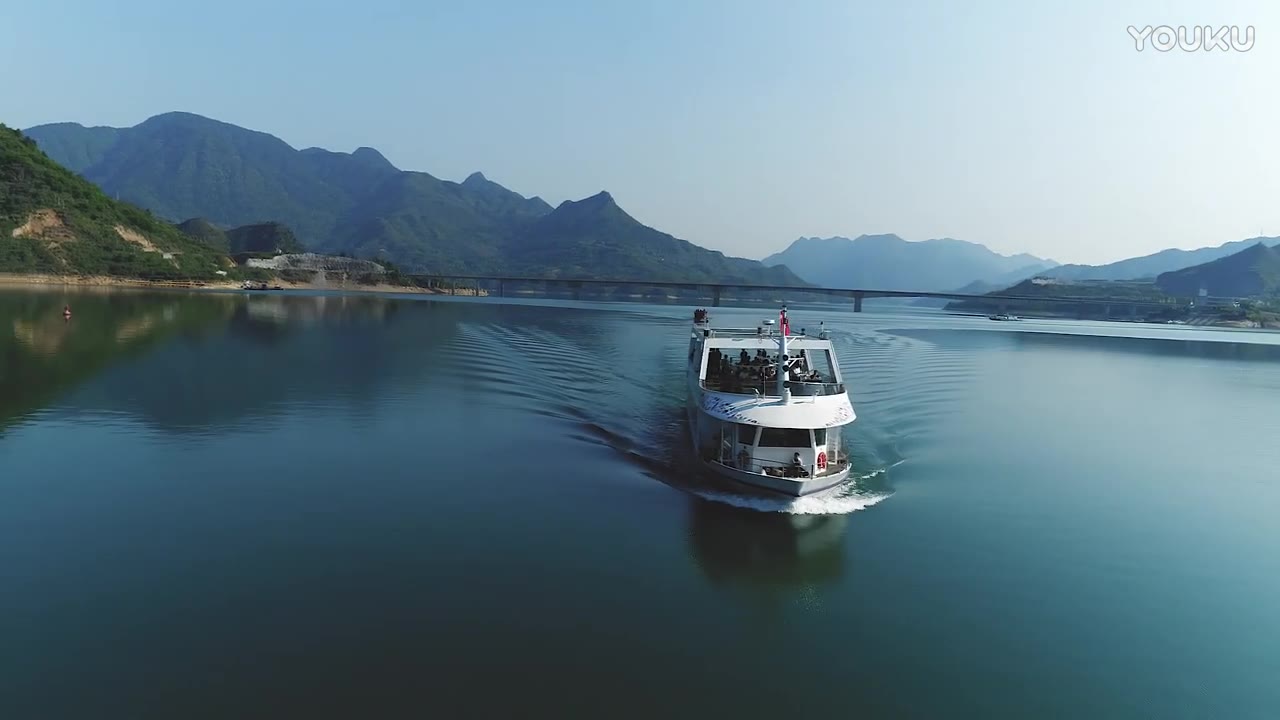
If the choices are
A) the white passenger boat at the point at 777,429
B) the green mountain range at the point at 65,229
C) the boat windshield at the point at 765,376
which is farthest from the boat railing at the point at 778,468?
the green mountain range at the point at 65,229

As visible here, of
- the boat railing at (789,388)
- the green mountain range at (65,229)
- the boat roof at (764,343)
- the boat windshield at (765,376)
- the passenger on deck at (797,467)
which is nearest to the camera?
the passenger on deck at (797,467)

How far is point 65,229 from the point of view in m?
154

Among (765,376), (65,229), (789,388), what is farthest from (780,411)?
(65,229)

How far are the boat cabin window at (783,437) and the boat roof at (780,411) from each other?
56 cm

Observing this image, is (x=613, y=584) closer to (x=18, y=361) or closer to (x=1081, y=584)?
(x=1081, y=584)

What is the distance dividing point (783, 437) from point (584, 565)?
1007cm

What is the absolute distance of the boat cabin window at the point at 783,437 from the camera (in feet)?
83.4

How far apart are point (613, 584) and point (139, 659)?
10.1m

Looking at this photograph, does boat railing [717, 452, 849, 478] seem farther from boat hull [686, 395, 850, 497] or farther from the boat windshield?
the boat windshield

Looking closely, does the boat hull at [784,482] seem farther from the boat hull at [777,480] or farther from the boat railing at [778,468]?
the boat railing at [778,468]

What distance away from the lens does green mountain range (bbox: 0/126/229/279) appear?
143 metres

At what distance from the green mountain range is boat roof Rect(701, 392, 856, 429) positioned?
6744 inches

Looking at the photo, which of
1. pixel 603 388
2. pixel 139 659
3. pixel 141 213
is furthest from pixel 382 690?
pixel 141 213

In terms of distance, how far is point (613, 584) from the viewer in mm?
17766
